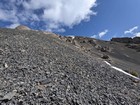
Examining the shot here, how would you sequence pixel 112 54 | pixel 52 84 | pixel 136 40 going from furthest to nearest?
pixel 136 40
pixel 112 54
pixel 52 84

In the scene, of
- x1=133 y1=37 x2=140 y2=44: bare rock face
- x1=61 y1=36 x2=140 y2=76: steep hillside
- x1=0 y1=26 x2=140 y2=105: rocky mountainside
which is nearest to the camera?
x1=0 y1=26 x2=140 y2=105: rocky mountainside

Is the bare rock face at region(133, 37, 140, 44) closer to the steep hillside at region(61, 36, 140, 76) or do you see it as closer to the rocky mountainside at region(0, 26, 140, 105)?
the steep hillside at region(61, 36, 140, 76)

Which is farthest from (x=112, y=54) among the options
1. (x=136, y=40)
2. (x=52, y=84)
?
(x=136, y=40)

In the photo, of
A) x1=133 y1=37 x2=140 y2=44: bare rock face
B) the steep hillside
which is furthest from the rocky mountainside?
x1=133 y1=37 x2=140 y2=44: bare rock face

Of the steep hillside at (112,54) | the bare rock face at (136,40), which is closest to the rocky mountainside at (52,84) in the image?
the steep hillside at (112,54)

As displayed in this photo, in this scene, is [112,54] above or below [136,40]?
below

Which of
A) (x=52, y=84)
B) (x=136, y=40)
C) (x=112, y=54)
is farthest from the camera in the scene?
(x=136, y=40)

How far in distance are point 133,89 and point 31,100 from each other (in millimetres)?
7805

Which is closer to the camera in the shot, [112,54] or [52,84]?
[52,84]

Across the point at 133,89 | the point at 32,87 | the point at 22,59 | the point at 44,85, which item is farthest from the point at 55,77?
the point at 133,89

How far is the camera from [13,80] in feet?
37.8

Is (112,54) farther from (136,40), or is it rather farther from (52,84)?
(136,40)

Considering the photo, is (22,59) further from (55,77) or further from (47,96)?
(47,96)

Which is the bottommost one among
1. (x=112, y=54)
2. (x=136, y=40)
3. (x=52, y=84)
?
(x=112, y=54)
